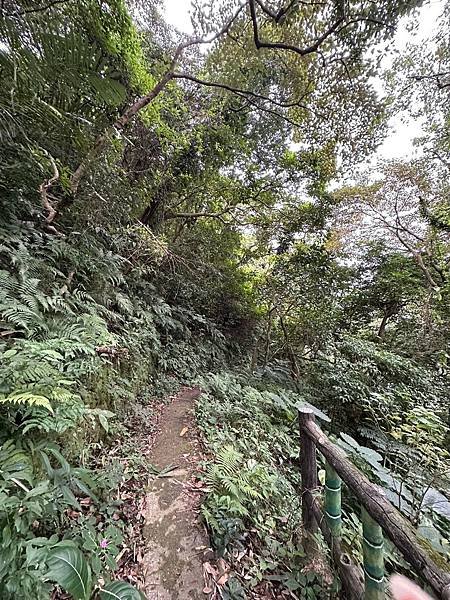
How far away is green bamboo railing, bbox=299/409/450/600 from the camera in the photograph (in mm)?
856

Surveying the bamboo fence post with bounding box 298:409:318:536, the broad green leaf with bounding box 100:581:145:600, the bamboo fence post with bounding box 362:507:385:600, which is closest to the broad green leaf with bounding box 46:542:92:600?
the broad green leaf with bounding box 100:581:145:600

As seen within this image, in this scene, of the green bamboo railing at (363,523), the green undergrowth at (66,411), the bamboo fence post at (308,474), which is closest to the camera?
the green bamboo railing at (363,523)

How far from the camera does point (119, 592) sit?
1.24 m

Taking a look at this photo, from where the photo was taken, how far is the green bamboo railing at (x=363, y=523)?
2.81 feet

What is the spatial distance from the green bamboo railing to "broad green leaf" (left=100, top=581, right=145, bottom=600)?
104 centimetres

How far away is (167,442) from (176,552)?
128 cm

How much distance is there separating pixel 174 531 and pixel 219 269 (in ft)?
17.7

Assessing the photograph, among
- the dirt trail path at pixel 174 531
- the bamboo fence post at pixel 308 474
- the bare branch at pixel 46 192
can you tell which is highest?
the bare branch at pixel 46 192

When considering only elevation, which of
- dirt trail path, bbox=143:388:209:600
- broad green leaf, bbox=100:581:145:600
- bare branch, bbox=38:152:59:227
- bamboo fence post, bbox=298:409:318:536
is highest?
bare branch, bbox=38:152:59:227

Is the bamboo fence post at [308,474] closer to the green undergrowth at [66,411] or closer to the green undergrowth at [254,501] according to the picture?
the green undergrowth at [254,501]

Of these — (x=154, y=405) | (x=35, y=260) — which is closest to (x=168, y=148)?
(x=35, y=260)

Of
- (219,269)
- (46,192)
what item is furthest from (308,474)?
(219,269)

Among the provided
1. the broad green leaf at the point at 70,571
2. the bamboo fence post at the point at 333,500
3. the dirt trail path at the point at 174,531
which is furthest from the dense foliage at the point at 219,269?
the bamboo fence post at the point at 333,500

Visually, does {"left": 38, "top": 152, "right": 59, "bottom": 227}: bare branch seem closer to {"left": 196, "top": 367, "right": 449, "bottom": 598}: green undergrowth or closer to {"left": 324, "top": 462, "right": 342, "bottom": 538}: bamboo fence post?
{"left": 196, "top": 367, "right": 449, "bottom": 598}: green undergrowth
